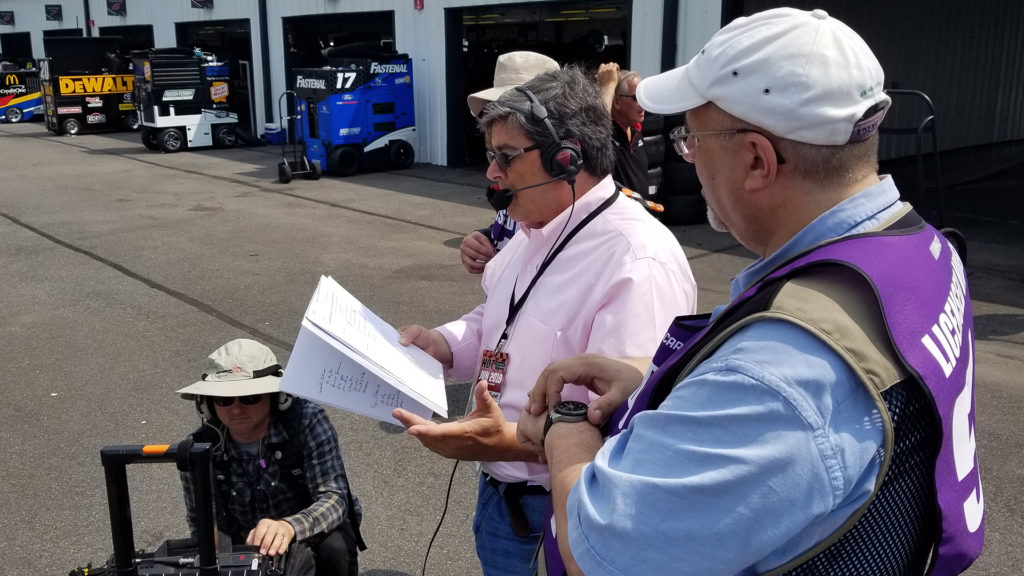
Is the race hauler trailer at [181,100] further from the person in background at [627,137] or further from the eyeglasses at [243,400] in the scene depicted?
the eyeglasses at [243,400]

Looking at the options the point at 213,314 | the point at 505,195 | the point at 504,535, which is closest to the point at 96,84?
the point at 213,314

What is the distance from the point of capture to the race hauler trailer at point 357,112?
15.2m

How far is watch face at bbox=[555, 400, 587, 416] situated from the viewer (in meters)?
1.41

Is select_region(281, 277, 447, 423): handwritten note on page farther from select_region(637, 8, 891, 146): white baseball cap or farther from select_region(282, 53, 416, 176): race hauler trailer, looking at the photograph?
select_region(282, 53, 416, 176): race hauler trailer

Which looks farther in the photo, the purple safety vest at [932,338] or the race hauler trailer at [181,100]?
the race hauler trailer at [181,100]

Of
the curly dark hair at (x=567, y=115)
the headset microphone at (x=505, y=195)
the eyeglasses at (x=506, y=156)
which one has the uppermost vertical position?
the curly dark hair at (x=567, y=115)

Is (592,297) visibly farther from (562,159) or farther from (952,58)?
(952,58)

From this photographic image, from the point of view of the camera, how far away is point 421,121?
57.8ft

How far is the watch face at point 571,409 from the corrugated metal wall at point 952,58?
1403cm

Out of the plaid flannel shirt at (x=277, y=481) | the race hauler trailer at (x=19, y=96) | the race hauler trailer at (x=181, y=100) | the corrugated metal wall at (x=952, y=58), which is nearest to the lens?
the plaid flannel shirt at (x=277, y=481)

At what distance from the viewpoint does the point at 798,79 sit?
113 centimetres

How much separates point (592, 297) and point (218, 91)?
803 inches

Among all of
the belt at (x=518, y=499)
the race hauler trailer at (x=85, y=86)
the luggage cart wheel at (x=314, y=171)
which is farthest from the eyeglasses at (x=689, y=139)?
the race hauler trailer at (x=85, y=86)

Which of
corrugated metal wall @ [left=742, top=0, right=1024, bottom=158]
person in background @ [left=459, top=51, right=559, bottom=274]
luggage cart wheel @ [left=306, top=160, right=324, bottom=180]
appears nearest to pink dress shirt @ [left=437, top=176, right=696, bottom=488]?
person in background @ [left=459, top=51, right=559, bottom=274]
